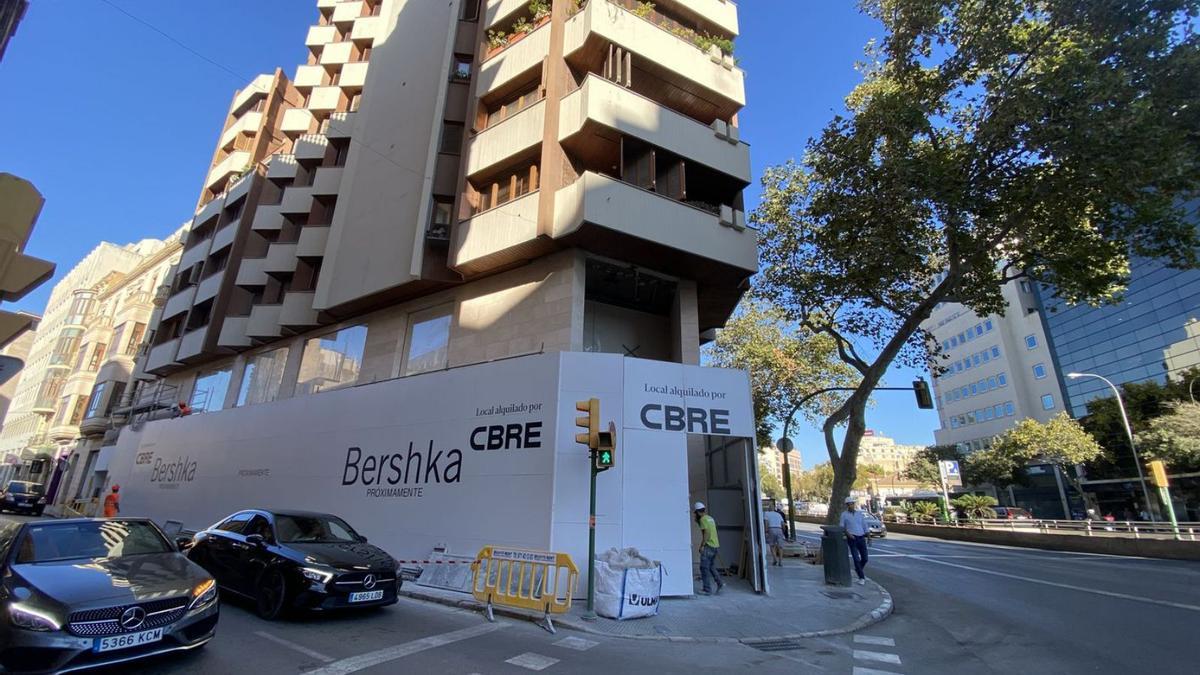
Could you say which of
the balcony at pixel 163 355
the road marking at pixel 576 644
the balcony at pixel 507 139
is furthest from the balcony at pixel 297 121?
the road marking at pixel 576 644

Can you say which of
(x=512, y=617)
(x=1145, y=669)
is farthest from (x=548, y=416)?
(x=1145, y=669)

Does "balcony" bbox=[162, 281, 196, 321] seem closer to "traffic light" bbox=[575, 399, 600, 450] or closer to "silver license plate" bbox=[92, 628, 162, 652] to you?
"traffic light" bbox=[575, 399, 600, 450]

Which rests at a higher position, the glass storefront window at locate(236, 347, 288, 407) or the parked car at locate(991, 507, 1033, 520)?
the glass storefront window at locate(236, 347, 288, 407)

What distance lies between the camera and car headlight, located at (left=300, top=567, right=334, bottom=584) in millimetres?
6953

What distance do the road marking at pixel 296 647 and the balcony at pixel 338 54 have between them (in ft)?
94.9

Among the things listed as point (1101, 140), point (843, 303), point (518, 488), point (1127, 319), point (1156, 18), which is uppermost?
point (1127, 319)

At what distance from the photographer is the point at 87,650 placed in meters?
4.38

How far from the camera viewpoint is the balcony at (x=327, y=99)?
2628cm

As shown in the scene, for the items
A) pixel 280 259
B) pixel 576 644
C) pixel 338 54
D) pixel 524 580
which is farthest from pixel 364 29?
pixel 576 644

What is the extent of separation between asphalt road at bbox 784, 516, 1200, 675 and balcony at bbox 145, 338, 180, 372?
32.0 m

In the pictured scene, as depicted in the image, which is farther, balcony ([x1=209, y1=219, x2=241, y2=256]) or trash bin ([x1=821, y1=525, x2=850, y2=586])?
Result: balcony ([x1=209, y1=219, x2=241, y2=256])

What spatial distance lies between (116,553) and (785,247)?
58.9 ft

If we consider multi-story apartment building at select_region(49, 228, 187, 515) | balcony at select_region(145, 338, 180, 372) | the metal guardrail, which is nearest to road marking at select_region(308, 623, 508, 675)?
the metal guardrail

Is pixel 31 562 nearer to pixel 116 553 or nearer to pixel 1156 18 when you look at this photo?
pixel 116 553
